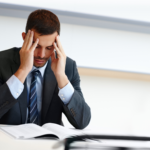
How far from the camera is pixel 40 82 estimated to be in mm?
1543

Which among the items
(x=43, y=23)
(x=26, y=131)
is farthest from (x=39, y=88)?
(x=26, y=131)

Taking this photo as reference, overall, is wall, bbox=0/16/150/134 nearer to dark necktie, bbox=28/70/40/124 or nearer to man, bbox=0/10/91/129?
man, bbox=0/10/91/129

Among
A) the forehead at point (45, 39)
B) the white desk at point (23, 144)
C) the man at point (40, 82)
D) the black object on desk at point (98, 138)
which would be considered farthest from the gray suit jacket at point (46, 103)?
the black object on desk at point (98, 138)

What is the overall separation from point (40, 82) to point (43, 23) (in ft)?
1.29

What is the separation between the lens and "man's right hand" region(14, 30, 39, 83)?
1374 millimetres

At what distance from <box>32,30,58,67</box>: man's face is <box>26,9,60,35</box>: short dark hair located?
0.09 feet

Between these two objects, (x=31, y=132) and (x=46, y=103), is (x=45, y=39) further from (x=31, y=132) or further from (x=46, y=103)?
(x=31, y=132)

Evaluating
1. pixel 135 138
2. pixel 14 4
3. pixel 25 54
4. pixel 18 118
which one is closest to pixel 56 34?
pixel 25 54

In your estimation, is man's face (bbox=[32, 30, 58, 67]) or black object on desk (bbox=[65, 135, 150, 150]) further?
man's face (bbox=[32, 30, 58, 67])

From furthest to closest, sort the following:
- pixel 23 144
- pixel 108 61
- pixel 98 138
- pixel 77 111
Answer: pixel 108 61, pixel 77 111, pixel 23 144, pixel 98 138

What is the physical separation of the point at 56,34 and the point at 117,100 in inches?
51.3

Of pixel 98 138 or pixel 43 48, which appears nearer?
pixel 98 138

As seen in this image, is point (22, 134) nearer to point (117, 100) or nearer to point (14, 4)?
point (14, 4)

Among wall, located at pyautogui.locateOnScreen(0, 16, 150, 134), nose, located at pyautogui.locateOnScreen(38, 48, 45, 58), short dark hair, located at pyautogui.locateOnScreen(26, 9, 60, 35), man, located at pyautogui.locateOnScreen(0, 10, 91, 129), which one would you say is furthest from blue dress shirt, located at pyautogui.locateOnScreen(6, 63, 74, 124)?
wall, located at pyautogui.locateOnScreen(0, 16, 150, 134)
